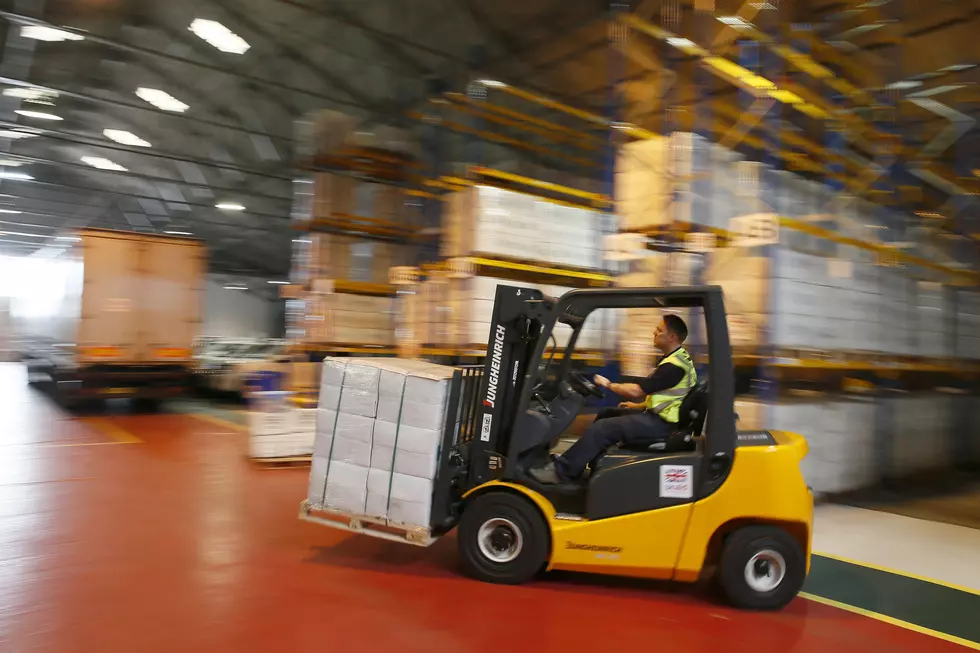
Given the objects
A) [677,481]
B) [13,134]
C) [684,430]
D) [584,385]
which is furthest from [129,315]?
[677,481]

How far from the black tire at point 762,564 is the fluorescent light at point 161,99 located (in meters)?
13.8

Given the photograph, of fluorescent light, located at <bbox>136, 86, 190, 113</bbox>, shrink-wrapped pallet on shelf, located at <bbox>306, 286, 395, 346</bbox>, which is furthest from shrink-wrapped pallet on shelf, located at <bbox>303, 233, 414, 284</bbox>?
fluorescent light, located at <bbox>136, 86, 190, 113</bbox>

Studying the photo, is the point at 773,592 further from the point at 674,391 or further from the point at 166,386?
the point at 166,386

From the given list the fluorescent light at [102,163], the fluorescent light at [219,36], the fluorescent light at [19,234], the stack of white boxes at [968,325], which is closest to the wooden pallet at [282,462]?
the fluorescent light at [219,36]

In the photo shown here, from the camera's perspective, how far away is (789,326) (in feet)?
18.4

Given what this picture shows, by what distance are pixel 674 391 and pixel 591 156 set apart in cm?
866

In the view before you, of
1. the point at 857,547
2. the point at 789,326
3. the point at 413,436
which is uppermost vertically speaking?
the point at 789,326

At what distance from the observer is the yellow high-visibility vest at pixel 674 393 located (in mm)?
3799

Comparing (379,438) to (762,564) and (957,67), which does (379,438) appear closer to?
(762,564)

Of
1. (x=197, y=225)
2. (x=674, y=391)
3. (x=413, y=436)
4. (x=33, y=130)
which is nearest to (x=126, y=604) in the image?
(x=413, y=436)

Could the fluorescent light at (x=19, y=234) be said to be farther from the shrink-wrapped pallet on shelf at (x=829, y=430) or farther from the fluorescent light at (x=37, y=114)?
the shrink-wrapped pallet on shelf at (x=829, y=430)

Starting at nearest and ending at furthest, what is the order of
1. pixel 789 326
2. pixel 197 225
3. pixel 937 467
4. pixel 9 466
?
pixel 789 326 < pixel 9 466 < pixel 937 467 < pixel 197 225

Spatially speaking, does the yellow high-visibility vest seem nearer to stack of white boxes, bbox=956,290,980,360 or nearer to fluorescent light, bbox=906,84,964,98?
stack of white boxes, bbox=956,290,980,360

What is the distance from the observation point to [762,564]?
3.68 m
